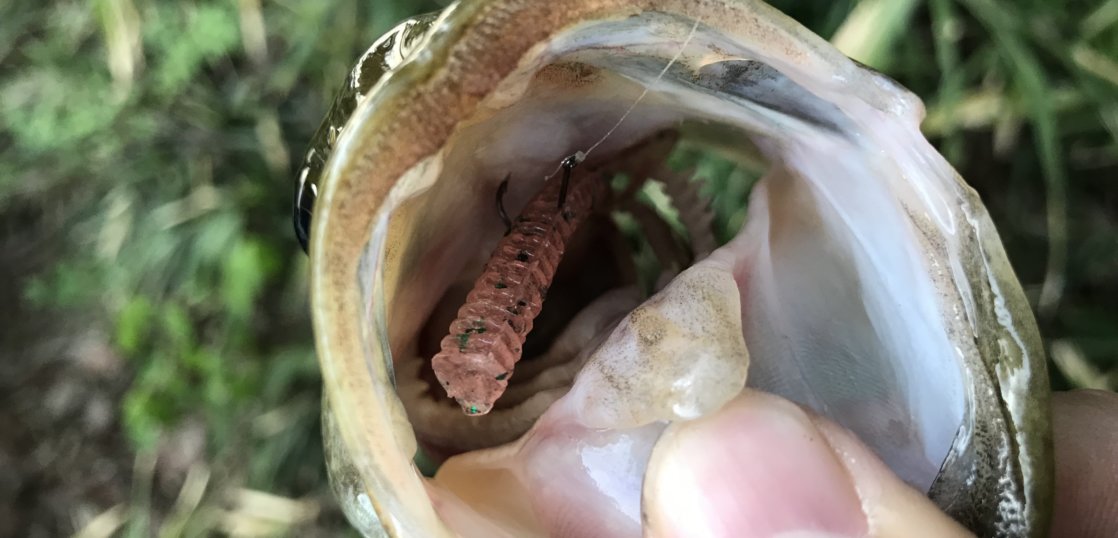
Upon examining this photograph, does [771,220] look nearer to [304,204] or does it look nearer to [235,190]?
[304,204]

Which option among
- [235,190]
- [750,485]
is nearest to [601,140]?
[750,485]

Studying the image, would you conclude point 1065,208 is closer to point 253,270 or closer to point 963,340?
point 963,340

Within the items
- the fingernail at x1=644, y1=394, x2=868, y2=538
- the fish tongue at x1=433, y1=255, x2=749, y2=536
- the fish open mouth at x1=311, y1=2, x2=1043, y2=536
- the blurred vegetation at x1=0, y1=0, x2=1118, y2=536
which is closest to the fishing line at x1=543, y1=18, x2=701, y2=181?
the fish open mouth at x1=311, y1=2, x2=1043, y2=536


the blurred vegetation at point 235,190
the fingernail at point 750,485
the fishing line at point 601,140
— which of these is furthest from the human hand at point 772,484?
the blurred vegetation at point 235,190

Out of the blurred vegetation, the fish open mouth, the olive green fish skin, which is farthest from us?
the blurred vegetation

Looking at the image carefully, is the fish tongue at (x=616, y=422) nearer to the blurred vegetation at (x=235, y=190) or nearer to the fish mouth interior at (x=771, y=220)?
the fish mouth interior at (x=771, y=220)

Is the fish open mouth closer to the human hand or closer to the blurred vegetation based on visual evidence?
the human hand
